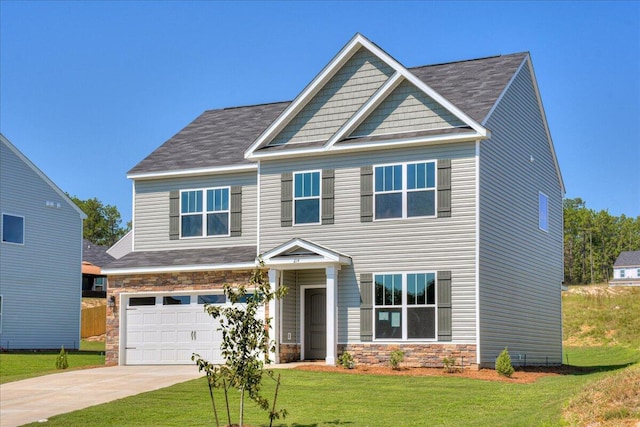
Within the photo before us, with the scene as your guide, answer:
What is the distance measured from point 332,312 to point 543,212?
8911mm

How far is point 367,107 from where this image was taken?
934 inches

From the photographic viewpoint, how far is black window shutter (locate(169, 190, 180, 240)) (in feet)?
89.5

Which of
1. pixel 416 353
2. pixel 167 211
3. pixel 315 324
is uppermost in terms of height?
pixel 167 211

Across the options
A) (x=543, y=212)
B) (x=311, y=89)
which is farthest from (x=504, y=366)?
(x=311, y=89)

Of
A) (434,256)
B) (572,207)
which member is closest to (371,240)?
(434,256)

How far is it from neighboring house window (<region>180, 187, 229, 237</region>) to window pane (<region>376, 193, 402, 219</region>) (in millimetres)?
5408

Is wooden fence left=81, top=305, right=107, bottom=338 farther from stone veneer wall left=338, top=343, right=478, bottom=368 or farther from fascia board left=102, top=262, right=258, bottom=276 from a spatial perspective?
stone veneer wall left=338, top=343, right=478, bottom=368

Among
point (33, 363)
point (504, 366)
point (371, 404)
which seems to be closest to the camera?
point (371, 404)

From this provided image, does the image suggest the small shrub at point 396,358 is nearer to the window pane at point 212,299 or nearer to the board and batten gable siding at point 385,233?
the board and batten gable siding at point 385,233

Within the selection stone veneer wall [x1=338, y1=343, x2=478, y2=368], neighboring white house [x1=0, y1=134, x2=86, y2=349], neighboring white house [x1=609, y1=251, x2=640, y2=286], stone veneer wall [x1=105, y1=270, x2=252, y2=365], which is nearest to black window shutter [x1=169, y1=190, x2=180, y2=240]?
stone veneer wall [x1=105, y1=270, x2=252, y2=365]

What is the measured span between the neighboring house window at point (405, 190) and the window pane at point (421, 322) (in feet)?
8.28

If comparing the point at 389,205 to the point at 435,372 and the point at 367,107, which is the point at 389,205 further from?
the point at 435,372

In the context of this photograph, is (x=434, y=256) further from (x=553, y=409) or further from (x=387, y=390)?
(x=553, y=409)

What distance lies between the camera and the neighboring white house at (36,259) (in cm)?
3434
